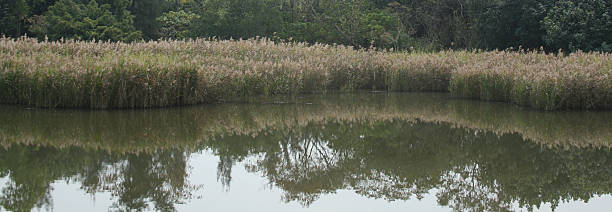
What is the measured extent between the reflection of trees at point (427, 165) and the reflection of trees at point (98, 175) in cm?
78

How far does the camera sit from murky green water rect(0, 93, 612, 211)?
169 inches

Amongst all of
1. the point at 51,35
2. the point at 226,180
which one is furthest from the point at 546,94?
the point at 51,35

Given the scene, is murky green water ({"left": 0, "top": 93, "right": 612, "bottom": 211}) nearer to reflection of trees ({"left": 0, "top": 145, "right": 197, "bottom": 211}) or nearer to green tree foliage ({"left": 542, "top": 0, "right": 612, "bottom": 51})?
reflection of trees ({"left": 0, "top": 145, "right": 197, "bottom": 211})

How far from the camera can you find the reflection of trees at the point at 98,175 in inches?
157

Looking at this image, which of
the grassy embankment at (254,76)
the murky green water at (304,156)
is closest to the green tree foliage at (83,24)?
the grassy embankment at (254,76)

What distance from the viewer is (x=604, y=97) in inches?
372

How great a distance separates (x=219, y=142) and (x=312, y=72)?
6245mm

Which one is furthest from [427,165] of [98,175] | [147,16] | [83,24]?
[147,16]

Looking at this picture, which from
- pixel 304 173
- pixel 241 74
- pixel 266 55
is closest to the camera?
pixel 304 173

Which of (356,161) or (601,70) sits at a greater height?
(601,70)

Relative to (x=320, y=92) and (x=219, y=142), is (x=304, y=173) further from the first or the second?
(x=320, y=92)

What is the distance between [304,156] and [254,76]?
5232 mm

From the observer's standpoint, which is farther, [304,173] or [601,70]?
[601,70]

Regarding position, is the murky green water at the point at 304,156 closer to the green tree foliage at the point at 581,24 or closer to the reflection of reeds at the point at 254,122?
the reflection of reeds at the point at 254,122
